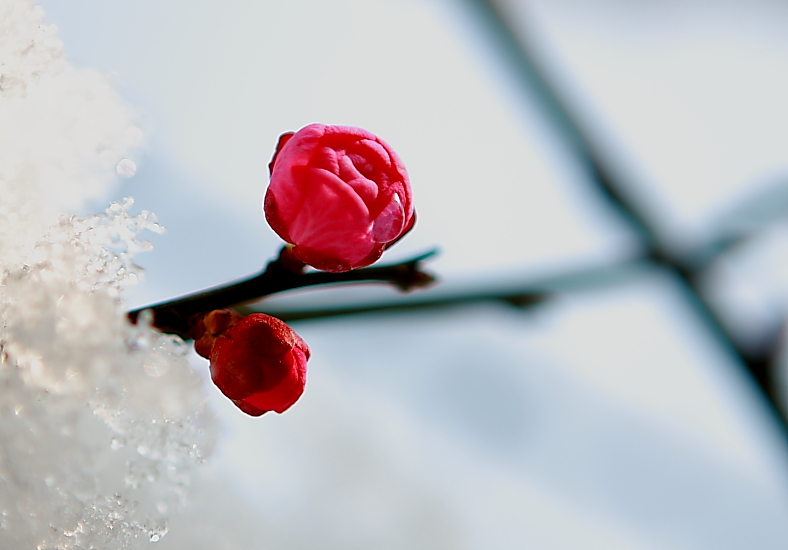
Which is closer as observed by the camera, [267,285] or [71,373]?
[71,373]

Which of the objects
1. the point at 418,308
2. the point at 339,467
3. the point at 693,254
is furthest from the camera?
the point at 339,467

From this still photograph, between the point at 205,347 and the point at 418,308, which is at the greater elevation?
the point at 418,308

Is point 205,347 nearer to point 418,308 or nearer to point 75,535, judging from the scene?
point 75,535

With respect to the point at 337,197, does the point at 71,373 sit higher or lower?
lower

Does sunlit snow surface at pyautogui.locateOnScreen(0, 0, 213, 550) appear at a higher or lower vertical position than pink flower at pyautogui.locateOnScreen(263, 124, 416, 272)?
lower

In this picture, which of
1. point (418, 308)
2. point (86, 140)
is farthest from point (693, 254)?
point (86, 140)
